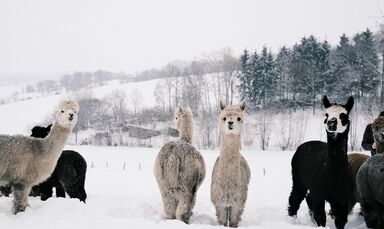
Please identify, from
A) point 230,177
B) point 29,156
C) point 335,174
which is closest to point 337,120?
point 335,174

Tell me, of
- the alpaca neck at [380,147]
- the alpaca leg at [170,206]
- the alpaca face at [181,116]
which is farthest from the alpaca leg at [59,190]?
the alpaca neck at [380,147]

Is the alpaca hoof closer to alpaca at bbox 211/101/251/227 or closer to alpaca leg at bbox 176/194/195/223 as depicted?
alpaca leg at bbox 176/194/195/223

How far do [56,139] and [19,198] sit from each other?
1.16 metres

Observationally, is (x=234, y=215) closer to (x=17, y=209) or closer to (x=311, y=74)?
(x=17, y=209)

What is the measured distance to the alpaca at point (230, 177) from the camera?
6195 millimetres

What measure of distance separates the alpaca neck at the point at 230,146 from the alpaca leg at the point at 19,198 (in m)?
3.47

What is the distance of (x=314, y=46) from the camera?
50469 millimetres

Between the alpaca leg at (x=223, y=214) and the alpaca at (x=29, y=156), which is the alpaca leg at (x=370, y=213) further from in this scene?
the alpaca at (x=29, y=156)

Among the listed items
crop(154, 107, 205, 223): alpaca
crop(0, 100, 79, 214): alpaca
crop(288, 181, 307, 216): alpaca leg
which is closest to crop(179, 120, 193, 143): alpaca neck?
crop(154, 107, 205, 223): alpaca

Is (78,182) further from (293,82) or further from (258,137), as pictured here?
(293,82)

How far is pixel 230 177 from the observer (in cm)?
624

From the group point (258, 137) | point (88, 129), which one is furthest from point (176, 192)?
point (88, 129)

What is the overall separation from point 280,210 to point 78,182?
14.9 feet

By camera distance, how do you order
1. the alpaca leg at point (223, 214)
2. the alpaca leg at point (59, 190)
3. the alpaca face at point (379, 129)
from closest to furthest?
the alpaca leg at point (223, 214) → the alpaca face at point (379, 129) → the alpaca leg at point (59, 190)
